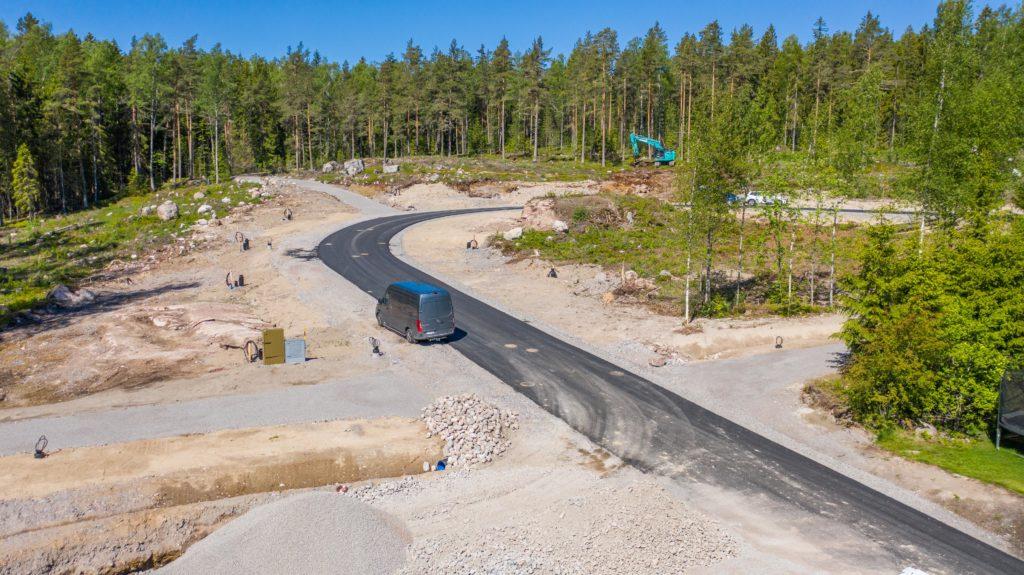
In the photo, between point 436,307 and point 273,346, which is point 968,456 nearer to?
point 436,307

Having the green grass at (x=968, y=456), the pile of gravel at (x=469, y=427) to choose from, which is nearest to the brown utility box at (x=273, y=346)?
the pile of gravel at (x=469, y=427)

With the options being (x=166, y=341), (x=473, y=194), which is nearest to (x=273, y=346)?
(x=166, y=341)

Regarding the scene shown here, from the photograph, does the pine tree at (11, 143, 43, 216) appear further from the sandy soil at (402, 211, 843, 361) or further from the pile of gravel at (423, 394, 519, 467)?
the pile of gravel at (423, 394, 519, 467)

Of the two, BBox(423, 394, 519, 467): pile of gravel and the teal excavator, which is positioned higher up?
the teal excavator

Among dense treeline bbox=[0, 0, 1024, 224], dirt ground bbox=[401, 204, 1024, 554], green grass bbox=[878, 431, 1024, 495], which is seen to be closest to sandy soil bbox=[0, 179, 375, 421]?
dirt ground bbox=[401, 204, 1024, 554]

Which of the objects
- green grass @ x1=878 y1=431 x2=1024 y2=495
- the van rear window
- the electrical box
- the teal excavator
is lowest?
green grass @ x1=878 y1=431 x2=1024 y2=495

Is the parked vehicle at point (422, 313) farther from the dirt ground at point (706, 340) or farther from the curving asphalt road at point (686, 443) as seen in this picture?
the dirt ground at point (706, 340)

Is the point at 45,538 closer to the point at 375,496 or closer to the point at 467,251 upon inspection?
the point at 375,496
